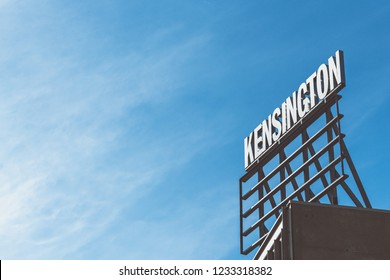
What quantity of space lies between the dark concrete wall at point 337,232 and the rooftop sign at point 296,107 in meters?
10.3

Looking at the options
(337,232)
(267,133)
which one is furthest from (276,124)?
(337,232)

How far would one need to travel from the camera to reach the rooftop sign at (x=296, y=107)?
36.8 metres

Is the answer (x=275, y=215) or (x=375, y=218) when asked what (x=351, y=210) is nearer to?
(x=375, y=218)

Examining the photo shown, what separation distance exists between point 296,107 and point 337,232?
1297cm

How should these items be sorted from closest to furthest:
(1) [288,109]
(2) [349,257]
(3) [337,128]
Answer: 1. (2) [349,257]
2. (3) [337,128]
3. (1) [288,109]

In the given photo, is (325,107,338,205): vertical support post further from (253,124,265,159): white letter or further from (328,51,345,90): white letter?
(253,124,265,159): white letter

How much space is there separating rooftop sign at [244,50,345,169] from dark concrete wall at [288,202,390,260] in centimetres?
1033

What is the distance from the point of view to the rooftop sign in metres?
36.8

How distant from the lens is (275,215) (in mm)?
38156

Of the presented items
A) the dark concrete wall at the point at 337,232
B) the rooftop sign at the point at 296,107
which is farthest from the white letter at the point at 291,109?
the dark concrete wall at the point at 337,232

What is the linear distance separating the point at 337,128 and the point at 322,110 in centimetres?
143

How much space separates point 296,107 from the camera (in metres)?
38.8
